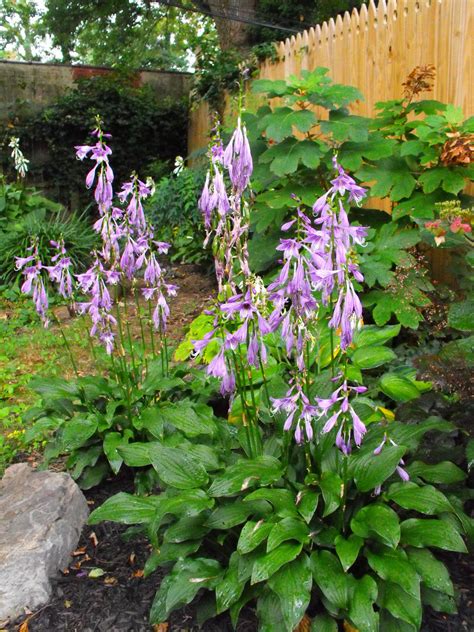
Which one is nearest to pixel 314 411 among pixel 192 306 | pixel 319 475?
pixel 319 475

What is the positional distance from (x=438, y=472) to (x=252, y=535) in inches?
31.3

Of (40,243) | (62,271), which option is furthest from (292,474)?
(40,243)

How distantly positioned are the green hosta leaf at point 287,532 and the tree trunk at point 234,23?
9816 mm

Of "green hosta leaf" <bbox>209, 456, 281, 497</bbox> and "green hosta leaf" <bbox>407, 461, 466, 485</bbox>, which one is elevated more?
"green hosta leaf" <bbox>209, 456, 281, 497</bbox>

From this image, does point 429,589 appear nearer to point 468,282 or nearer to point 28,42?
point 468,282

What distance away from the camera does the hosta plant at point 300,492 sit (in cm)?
196

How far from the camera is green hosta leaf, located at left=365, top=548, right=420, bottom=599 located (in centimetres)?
196

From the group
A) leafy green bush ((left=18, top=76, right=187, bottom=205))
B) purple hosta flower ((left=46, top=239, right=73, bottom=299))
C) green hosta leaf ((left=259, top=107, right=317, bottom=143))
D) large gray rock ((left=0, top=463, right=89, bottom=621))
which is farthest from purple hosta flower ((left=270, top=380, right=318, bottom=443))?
leafy green bush ((left=18, top=76, right=187, bottom=205))

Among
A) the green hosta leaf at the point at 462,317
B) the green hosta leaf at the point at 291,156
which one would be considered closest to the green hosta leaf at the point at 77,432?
the green hosta leaf at the point at 462,317

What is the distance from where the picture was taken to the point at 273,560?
6.53ft

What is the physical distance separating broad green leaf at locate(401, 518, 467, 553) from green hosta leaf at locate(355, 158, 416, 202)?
252 centimetres

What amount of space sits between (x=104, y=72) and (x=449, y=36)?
30.7 ft

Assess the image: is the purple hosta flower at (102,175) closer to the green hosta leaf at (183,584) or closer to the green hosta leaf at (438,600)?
the green hosta leaf at (183,584)

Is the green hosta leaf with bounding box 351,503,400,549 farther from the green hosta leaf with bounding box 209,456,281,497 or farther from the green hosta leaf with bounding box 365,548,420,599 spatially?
the green hosta leaf with bounding box 209,456,281,497
